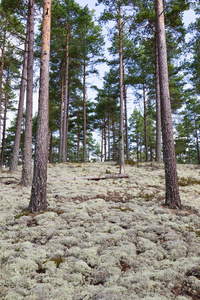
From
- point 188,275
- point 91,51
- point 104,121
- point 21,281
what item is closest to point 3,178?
point 21,281

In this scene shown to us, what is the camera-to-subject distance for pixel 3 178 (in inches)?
386

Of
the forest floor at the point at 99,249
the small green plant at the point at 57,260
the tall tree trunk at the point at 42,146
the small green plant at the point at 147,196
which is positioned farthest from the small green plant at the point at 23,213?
the small green plant at the point at 147,196

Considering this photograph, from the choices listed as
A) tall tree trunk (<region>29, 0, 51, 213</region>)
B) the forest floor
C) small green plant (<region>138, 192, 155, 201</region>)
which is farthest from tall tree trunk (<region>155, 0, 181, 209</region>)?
tall tree trunk (<region>29, 0, 51, 213</region>)

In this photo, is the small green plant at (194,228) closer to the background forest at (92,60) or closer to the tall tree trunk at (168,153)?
the tall tree trunk at (168,153)

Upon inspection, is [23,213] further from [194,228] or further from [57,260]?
[194,228]

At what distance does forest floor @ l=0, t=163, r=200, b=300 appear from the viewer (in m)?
2.64

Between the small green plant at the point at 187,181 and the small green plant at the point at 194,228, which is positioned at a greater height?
the small green plant at the point at 187,181

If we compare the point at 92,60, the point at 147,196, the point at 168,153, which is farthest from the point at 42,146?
the point at 92,60

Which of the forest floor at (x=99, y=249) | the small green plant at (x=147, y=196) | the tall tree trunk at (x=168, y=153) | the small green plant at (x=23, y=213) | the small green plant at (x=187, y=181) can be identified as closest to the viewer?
the forest floor at (x=99, y=249)

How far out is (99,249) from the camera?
3703 millimetres

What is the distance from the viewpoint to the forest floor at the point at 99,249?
264 centimetres

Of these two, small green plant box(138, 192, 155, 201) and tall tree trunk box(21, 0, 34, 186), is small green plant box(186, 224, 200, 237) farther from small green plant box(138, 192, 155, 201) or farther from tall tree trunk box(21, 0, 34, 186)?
tall tree trunk box(21, 0, 34, 186)

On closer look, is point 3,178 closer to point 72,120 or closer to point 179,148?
point 72,120

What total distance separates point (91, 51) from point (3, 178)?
1462 cm
